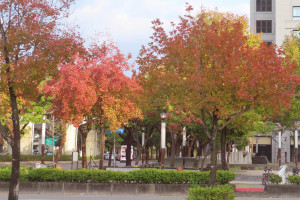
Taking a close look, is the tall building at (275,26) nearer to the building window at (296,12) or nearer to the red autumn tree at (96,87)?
the building window at (296,12)

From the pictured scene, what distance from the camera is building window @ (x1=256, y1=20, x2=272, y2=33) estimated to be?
75.6m

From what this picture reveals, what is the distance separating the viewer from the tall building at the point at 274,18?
71.8 meters

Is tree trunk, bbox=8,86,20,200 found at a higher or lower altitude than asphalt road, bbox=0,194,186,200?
higher

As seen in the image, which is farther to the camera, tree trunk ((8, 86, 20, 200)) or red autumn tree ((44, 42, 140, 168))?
red autumn tree ((44, 42, 140, 168))

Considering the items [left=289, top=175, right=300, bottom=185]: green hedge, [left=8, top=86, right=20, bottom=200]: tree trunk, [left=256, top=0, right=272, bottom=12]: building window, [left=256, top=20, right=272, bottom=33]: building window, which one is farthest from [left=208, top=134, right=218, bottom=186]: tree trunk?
[left=256, top=0, right=272, bottom=12]: building window

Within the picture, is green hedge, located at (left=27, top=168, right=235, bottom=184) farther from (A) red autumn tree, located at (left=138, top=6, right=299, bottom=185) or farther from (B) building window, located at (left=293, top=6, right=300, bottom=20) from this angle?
(B) building window, located at (left=293, top=6, right=300, bottom=20)

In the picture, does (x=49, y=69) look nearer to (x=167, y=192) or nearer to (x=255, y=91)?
(x=255, y=91)

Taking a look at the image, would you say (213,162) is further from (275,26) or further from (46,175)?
(275,26)

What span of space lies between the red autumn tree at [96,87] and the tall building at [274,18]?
1659 inches

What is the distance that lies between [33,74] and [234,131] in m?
28.7

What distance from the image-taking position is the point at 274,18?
7538cm

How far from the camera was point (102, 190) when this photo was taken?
23297mm

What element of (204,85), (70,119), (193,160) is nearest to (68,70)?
(70,119)

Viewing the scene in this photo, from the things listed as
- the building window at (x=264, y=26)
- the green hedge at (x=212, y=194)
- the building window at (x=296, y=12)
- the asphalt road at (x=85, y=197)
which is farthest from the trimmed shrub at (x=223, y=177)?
the building window at (x=264, y=26)
